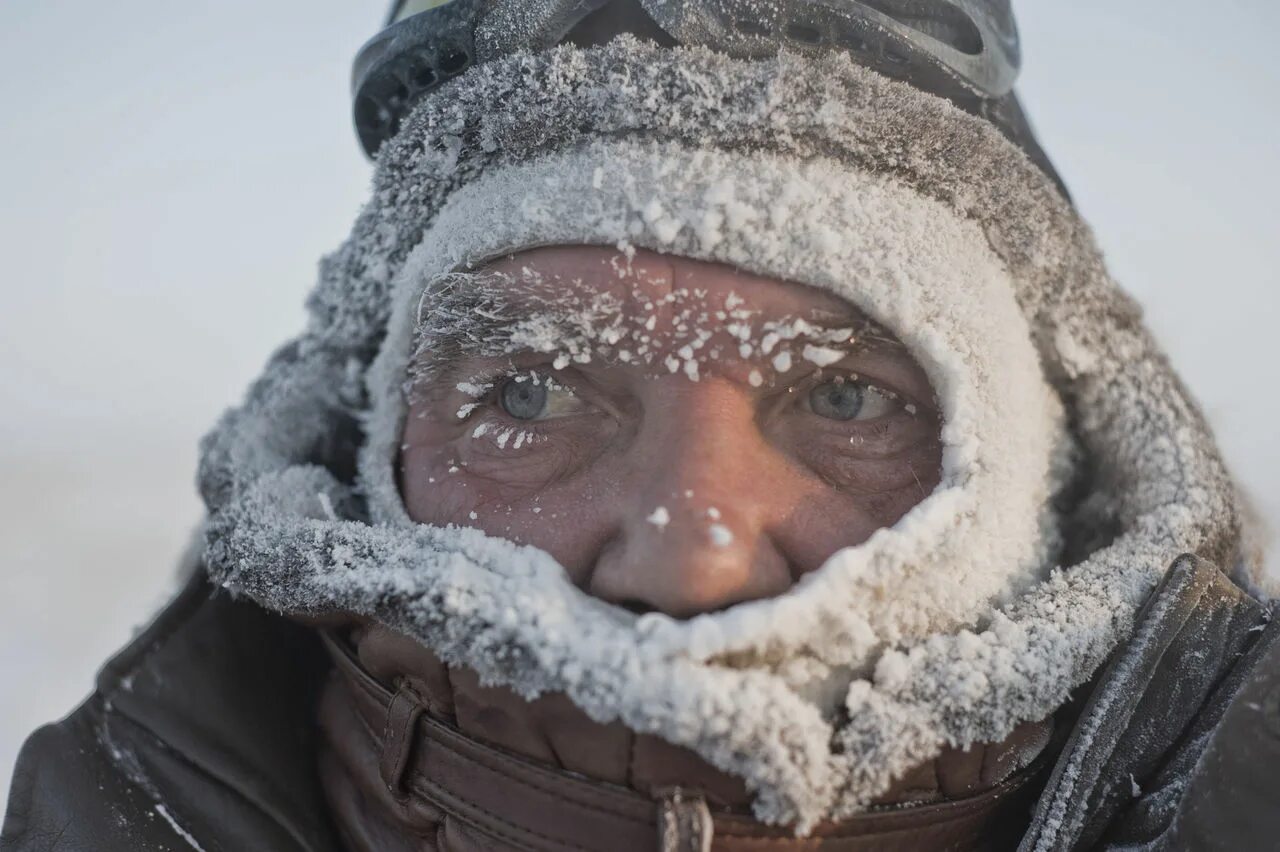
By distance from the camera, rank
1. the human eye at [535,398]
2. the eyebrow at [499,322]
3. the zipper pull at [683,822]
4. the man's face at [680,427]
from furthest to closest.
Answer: the human eye at [535,398] → the eyebrow at [499,322] → the man's face at [680,427] → the zipper pull at [683,822]

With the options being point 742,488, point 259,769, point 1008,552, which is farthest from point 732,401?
point 259,769

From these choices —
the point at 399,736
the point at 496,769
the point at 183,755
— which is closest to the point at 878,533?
the point at 496,769

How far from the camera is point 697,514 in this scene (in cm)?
111

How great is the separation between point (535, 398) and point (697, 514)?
41 cm

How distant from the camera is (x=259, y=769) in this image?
4.95ft

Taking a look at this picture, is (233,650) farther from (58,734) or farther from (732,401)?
(732,401)

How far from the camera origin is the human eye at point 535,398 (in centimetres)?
137

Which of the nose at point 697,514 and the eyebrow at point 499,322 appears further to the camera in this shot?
the eyebrow at point 499,322

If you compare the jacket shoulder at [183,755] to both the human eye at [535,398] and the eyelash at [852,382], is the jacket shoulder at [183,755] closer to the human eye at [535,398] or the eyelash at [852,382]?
the human eye at [535,398]

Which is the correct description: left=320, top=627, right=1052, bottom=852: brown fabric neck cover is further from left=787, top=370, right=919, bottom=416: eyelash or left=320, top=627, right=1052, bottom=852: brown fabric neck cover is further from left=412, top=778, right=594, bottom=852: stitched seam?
left=787, top=370, right=919, bottom=416: eyelash

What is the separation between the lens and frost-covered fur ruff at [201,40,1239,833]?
3.42 ft

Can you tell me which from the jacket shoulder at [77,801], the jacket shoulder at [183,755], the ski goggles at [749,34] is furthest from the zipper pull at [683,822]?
the ski goggles at [749,34]

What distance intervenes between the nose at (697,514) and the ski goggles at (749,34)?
0.51 metres

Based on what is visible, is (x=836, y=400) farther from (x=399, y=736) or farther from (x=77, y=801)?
(x=77, y=801)
